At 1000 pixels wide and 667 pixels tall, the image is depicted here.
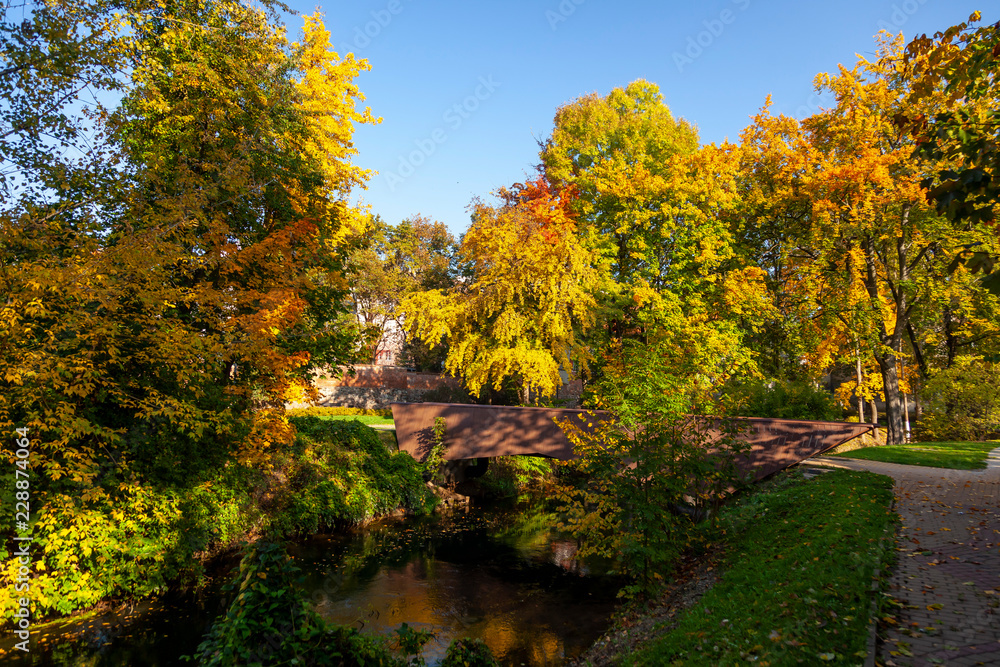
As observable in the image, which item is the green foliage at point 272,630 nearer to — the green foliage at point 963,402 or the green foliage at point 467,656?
the green foliage at point 467,656

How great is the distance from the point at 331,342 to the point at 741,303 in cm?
1550

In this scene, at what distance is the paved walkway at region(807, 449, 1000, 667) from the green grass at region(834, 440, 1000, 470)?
2.85 m

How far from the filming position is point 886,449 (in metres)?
16.9

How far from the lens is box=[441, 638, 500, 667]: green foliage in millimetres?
6005

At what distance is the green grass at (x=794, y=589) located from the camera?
5.28 metres

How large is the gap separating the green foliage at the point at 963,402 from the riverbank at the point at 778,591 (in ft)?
52.1

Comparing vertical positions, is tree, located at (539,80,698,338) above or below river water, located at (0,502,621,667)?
above

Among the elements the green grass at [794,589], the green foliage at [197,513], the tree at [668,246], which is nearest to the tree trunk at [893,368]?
the tree at [668,246]

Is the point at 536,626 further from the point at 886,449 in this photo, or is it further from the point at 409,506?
the point at 886,449

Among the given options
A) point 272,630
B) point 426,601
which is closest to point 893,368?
point 426,601

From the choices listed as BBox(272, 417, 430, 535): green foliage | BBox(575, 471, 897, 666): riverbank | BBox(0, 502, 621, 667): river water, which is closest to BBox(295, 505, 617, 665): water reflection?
BBox(0, 502, 621, 667): river water

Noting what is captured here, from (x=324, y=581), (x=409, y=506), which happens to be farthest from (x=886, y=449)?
(x=324, y=581)

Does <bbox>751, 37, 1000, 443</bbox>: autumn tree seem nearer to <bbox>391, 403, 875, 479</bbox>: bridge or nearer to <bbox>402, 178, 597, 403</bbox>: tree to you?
<bbox>391, 403, 875, 479</bbox>: bridge

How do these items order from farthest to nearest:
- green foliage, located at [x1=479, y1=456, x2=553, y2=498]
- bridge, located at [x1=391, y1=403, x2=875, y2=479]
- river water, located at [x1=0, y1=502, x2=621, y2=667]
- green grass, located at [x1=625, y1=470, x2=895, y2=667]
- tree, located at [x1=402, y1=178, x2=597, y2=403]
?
green foliage, located at [x1=479, y1=456, x2=553, y2=498] < tree, located at [x1=402, y1=178, x2=597, y2=403] < bridge, located at [x1=391, y1=403, x2=875, y2=479] < river water, located at [x1=0, y1=502, x2=621, y2=667] < green grass, located at [x1=625, y1=470, x2=895, y2=667]
